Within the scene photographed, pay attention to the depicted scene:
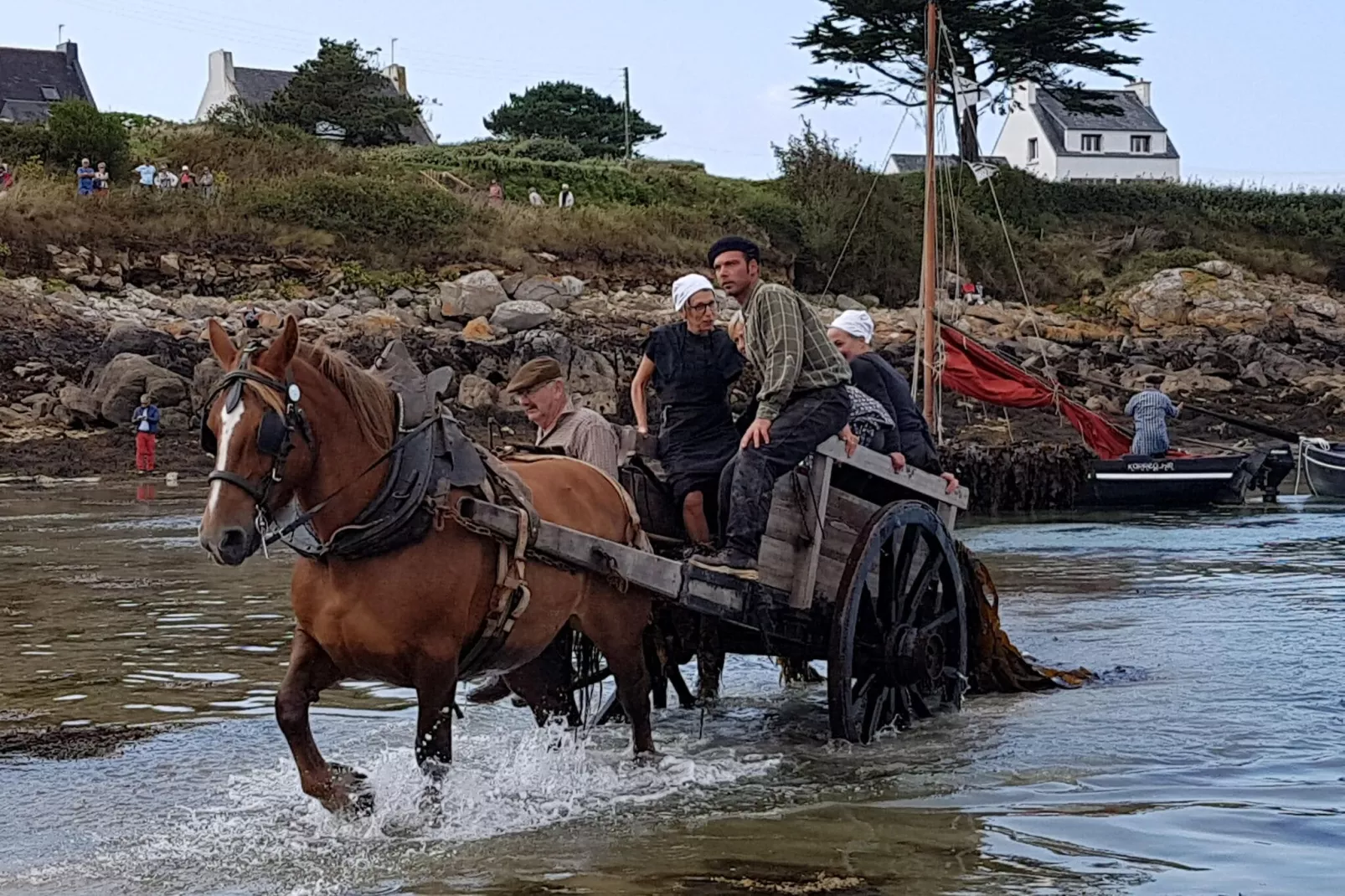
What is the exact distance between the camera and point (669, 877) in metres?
6.18

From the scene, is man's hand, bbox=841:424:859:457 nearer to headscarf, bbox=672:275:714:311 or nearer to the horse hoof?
headscarf, bbox=672:275:714:311

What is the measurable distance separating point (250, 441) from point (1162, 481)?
73.9 feet

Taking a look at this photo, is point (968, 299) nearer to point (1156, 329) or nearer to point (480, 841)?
point (1156, 329)

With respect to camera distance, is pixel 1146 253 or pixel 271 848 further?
pixel 1146 253

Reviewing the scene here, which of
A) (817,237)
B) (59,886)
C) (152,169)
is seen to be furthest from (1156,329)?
(59,886)

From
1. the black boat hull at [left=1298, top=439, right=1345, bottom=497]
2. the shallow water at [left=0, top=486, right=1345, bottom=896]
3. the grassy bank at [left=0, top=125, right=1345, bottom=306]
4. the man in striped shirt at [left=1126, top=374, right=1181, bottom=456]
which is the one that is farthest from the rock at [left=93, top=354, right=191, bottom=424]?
the black boat hull at [left=1298, top=439, right=1345, bottom=497]

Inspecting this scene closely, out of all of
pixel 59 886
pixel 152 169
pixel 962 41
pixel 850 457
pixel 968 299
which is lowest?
pixel 59 886

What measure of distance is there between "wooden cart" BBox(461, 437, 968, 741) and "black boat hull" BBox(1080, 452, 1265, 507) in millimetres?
17913

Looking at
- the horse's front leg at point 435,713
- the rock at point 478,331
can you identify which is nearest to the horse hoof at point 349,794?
the horse's front leg at point 435,713

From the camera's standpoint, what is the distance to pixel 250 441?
5.85m

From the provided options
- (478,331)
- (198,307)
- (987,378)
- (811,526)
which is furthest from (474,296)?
(811,526)

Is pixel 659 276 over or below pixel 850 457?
over

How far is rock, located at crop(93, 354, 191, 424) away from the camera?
31.2m

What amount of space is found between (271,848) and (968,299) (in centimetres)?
4379
